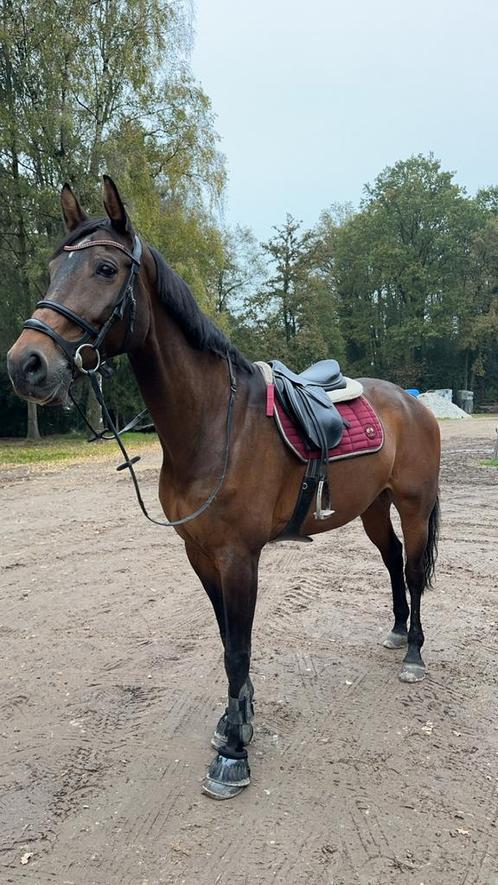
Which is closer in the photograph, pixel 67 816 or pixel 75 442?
pixel 67 816

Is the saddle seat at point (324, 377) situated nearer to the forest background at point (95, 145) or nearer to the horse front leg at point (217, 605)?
the horse front leg at point (217, 605)

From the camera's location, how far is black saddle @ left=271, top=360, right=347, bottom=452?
9.21 ft

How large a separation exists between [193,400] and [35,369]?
77 cm

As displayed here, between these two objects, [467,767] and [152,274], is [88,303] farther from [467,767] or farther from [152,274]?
[467,767]

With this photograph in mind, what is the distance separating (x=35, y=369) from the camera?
1.91m

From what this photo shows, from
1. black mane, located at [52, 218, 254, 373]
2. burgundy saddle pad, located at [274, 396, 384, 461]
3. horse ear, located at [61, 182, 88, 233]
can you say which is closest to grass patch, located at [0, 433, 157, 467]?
burgundy saddle pad, located at [274, 396, 384, 461]

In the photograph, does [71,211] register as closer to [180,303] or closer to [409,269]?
[180,303]

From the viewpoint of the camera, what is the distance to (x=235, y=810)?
234cm

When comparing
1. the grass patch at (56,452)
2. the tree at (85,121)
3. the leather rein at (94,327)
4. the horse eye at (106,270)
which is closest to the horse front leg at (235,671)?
the leather rein at (94,327)

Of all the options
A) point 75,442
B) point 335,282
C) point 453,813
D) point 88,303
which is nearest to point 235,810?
point 453,813

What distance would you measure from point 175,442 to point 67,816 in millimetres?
1579

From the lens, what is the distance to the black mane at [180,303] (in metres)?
2.14

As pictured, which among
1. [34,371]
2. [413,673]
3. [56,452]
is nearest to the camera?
[34,371]

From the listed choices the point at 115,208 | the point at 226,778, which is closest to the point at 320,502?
the point at 226,778
